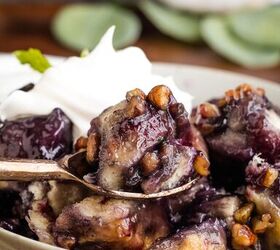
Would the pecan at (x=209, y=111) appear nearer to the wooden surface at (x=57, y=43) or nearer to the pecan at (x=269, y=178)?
the pecan at (x=269, y=178)

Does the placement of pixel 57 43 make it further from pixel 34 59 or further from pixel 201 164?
pixel 201 164

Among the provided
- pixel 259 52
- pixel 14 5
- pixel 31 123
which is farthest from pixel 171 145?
pixel 14 5

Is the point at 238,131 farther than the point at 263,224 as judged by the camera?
Yes

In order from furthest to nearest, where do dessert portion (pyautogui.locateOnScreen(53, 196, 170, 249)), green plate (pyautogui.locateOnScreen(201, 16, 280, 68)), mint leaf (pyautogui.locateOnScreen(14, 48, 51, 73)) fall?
green plate (pyautogui.locateOnScreen(201, 16, 280, 68))
mint leaf (pyautogui.locateOnScreen(14, 48, 51, 73))
dessert portion (pyautogui.locateOnScreen(53, 196, 170, 249))

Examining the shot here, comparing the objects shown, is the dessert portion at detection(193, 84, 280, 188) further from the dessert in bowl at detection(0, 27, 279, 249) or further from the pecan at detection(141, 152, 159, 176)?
the pecan at detection(141, 152, 159, 176)

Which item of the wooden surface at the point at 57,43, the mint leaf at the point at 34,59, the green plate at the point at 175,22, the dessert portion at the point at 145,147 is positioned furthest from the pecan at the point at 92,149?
the green plate at the point at 175,22

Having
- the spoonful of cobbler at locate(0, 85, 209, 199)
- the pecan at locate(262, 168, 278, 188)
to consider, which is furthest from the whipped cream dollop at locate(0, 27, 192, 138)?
Result: the pecan at locate(262, 168, 278, 188)

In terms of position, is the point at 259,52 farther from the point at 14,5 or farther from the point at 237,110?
the point at 237,110

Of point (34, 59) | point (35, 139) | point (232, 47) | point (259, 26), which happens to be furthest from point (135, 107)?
point (259, 26)
